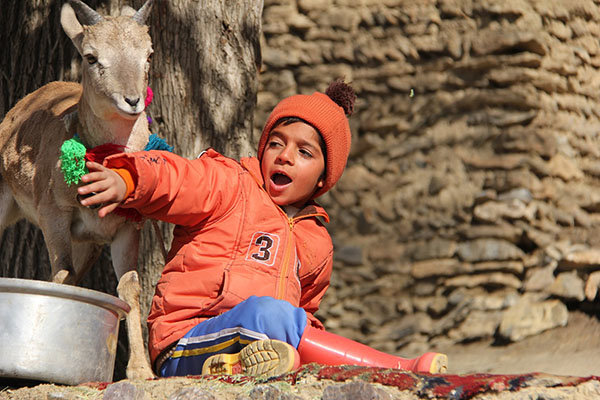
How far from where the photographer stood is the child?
2.80 metres

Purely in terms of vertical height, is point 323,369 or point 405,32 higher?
point 405,32

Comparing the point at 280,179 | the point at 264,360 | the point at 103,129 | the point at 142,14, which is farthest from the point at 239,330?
the point at 142,14

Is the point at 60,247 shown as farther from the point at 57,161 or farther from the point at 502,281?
the point at 502,281

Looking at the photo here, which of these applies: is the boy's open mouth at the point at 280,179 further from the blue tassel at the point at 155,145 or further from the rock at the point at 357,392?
the rock at the point at 357,392

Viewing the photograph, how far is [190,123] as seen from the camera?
4180 millimetres

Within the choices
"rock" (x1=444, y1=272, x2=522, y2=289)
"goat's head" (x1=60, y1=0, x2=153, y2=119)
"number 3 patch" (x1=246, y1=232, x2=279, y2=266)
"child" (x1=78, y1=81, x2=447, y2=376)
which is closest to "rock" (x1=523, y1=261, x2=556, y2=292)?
"rock" (x1=444, y1=272, x2=522, y2=289)

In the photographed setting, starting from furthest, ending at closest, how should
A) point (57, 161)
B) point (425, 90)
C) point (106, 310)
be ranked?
point (425, 90) → point (57, 161) → point (106, 310)

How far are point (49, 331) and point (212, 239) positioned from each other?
77cm

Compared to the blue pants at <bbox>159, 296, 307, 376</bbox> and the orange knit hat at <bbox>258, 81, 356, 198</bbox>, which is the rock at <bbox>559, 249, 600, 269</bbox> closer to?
the orange knit hat at <bbox>258, 81, 356, 198</bbox>

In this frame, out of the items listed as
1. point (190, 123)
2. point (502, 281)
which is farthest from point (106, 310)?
point (502, 281)

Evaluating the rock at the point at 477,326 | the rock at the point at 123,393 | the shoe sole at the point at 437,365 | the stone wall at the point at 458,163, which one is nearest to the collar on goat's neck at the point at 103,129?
the rock at the point at 123,393

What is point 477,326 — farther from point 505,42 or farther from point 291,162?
point 291,162

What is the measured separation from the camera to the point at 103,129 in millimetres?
3463

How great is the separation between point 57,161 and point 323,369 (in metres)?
1.68
